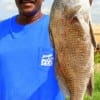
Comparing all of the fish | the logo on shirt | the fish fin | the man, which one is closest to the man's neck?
the man

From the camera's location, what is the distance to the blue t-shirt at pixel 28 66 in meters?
4.13

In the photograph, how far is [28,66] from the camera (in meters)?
4.18

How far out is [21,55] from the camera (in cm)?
421

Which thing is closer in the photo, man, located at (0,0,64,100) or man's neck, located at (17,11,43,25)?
man, located at (0,0,64,100)

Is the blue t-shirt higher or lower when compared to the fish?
lower

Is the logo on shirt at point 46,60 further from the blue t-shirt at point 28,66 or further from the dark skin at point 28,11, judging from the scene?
the dark skin at point 28,11

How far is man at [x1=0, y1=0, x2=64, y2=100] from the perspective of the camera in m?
4.13

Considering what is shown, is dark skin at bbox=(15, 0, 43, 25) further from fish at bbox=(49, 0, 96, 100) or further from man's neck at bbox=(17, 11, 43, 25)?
fish at bbox=(49, 0, 96, 100)

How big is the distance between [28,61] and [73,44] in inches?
37.8

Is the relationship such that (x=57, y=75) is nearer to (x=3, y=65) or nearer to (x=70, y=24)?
(x=70, y=24)

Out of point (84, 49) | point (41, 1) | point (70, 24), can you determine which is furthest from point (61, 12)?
point (41, 1)

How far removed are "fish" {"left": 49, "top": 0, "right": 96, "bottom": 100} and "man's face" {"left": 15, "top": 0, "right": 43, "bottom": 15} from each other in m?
0.85

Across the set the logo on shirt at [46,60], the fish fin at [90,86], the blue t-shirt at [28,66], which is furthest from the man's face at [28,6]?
the fish fin at [90,86]

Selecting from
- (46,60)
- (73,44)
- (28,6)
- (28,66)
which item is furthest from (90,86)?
(28,6)
